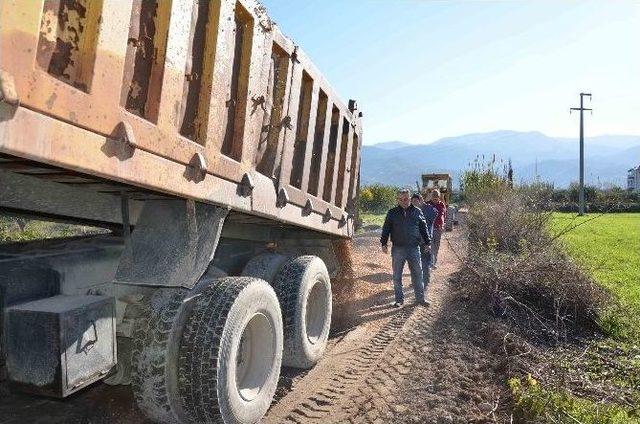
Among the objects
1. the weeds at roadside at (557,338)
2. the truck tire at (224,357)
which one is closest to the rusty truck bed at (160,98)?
the truck tire at (224,357)

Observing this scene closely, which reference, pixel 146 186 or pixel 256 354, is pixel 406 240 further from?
pixel 146 186

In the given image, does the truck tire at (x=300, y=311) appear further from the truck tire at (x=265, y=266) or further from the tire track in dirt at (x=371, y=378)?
the tire track in dirt at (x=371, y=378)

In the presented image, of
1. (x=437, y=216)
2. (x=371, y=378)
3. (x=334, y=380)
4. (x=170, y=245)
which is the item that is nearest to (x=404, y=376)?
(x=371, y=378)

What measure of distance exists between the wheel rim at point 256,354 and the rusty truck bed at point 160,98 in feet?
2.45

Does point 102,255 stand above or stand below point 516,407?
above

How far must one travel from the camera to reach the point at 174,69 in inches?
100

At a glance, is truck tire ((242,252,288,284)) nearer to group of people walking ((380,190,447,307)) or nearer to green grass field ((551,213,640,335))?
group of people walking ((380,190,447,307))

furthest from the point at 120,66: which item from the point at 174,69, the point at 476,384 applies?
the point at 476,384

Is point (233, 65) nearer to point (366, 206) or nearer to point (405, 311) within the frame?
point (405, 311)

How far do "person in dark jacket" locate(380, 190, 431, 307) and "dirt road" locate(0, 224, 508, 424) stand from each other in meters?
0.48

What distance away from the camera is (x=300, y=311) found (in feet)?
14.3

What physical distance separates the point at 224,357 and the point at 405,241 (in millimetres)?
4960

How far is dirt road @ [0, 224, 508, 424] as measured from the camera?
3471mm

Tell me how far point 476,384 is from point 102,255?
3016 millimetres
